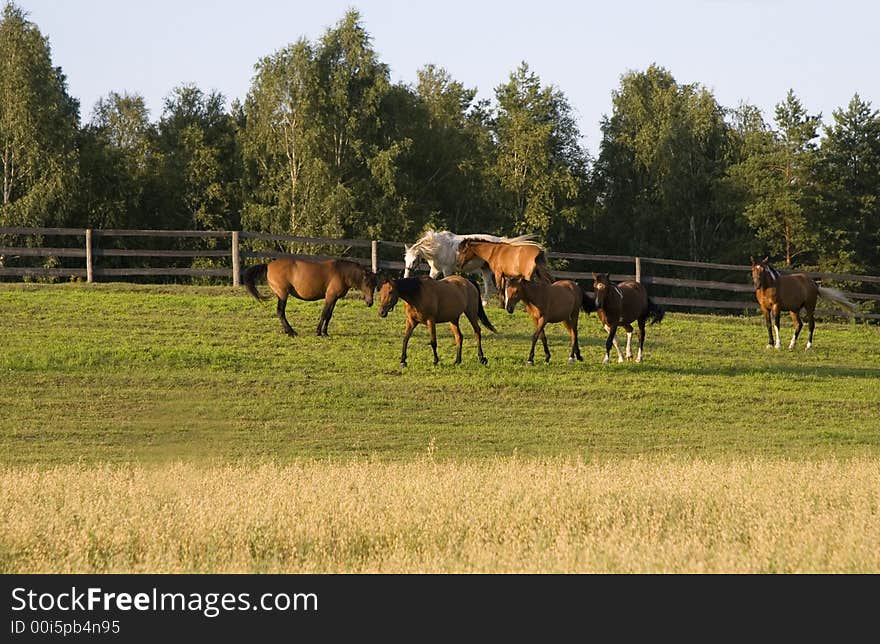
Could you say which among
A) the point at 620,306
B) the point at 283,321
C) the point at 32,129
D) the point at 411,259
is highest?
the point at 32,129

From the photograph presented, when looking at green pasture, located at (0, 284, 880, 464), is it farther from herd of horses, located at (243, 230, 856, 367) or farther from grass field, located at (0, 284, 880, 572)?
herd of horses, located at (243, 230, 856, 367)

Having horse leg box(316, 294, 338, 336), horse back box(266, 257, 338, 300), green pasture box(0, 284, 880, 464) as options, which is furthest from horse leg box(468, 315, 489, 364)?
horse back box(266, 257, 338, 300)

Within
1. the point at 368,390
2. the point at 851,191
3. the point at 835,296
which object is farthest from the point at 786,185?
the point at 368,390

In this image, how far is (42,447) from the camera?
50.3ft

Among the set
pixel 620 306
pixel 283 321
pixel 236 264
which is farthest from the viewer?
pixel 236 264

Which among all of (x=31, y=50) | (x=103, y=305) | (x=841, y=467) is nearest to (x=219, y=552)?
(x=841, y=467)

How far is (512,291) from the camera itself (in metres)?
21.4

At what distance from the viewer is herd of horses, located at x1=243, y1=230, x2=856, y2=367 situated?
70.3ft

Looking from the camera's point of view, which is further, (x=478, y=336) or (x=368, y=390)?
(x=478, y=336)

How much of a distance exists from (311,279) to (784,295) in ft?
32.5

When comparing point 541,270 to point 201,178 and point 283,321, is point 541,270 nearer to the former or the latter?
point 283,321

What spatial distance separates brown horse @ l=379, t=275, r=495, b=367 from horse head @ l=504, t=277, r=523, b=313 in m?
0.77

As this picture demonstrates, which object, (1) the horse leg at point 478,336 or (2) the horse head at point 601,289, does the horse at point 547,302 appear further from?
(1) the horse leg at point 478,336
